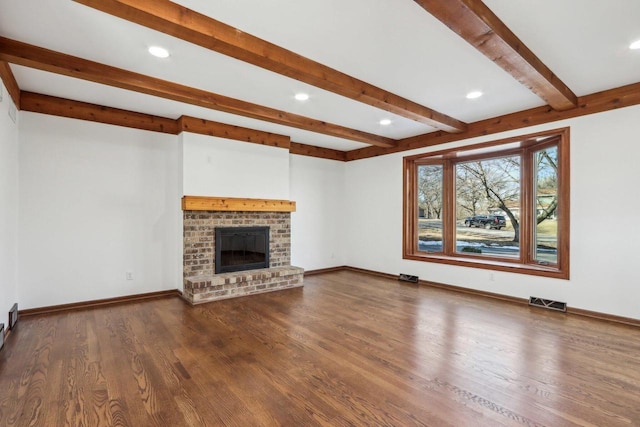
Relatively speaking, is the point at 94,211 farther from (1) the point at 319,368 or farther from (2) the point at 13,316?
(1) the point at 319,368

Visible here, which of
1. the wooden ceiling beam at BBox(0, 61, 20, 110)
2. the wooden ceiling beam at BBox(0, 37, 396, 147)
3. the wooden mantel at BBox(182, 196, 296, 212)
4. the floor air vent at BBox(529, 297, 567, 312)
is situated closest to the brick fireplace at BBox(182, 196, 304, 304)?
the wooden mantel at BBox(182, 196, 296, 212)

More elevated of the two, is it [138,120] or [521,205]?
[138,120]

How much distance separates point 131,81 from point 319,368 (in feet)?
10.4

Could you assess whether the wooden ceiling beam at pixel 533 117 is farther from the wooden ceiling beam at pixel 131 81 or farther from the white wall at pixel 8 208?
the white wall at pixel 8 208

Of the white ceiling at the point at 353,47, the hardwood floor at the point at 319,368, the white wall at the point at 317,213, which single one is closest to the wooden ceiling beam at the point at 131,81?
the white ceiling at the point at 353,47

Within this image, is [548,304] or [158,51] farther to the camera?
[548,304]

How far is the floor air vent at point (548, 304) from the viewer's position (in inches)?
154

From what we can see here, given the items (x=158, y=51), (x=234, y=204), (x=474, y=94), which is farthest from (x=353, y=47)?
(x=234, y=204)

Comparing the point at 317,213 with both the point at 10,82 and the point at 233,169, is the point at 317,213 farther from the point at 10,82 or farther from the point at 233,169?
the point at 10,82

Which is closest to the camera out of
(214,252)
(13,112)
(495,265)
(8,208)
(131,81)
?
(131,81)

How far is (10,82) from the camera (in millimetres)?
3152

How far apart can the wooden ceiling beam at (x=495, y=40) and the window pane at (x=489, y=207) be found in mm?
1758

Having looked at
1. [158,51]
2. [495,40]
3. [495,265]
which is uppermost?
[158,51]

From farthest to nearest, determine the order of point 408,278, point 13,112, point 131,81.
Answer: point 408,278 → point 13,112 → point 131,81
